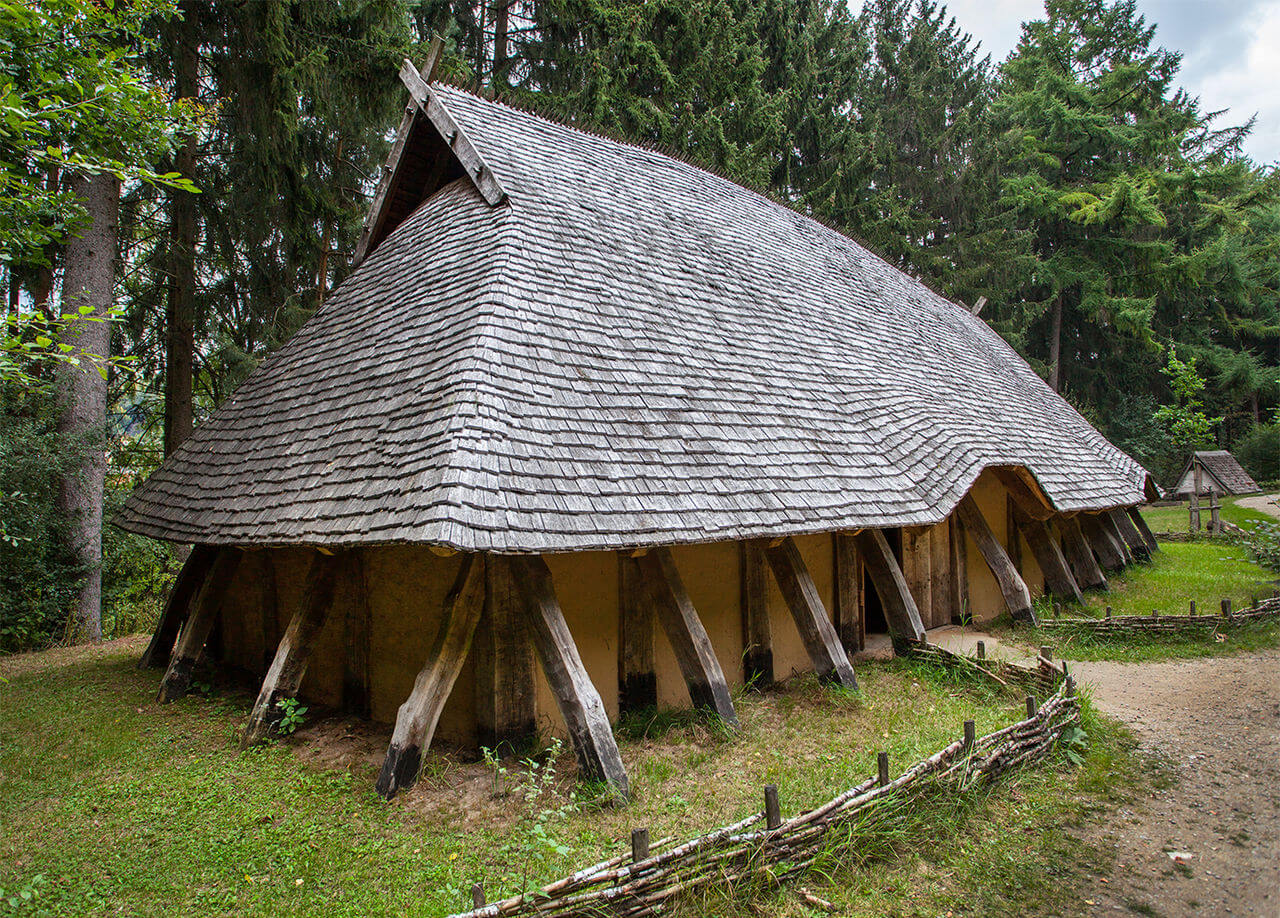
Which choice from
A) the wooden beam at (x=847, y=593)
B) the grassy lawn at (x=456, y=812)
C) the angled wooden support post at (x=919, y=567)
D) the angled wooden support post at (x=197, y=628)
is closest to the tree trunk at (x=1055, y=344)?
the angled wooden support post at (x=919, y=567)

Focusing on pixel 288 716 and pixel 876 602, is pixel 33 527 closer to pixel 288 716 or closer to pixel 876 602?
pixel 288 716

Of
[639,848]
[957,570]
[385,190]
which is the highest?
[385,190]

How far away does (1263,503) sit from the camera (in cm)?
2280

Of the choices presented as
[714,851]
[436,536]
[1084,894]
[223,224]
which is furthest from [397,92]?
[1084,894]

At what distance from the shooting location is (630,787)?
478 cm

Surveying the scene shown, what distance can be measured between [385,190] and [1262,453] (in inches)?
1375

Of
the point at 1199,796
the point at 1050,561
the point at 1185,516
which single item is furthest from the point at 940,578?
the point at 1185,516

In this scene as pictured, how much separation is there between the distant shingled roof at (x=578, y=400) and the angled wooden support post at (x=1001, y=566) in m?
0.91

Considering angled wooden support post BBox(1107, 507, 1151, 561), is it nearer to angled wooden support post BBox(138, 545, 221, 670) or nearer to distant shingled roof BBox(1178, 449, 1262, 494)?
distant shingled roof BBox(1178, 449, 1262, 494)

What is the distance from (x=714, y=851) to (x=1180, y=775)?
4.19m

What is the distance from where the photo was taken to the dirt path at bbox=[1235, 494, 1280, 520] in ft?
69.1

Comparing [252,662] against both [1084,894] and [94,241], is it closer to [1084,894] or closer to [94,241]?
[94,241]

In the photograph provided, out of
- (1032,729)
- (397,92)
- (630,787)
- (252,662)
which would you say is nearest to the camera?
(630,787)

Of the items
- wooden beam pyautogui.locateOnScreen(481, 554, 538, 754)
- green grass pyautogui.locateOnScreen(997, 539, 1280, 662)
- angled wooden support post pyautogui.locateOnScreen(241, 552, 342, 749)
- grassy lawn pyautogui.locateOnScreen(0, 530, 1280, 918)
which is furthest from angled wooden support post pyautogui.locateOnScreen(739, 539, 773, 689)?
green grass pyautogui.locateOnScreen(997, 539, 1280, 662)
